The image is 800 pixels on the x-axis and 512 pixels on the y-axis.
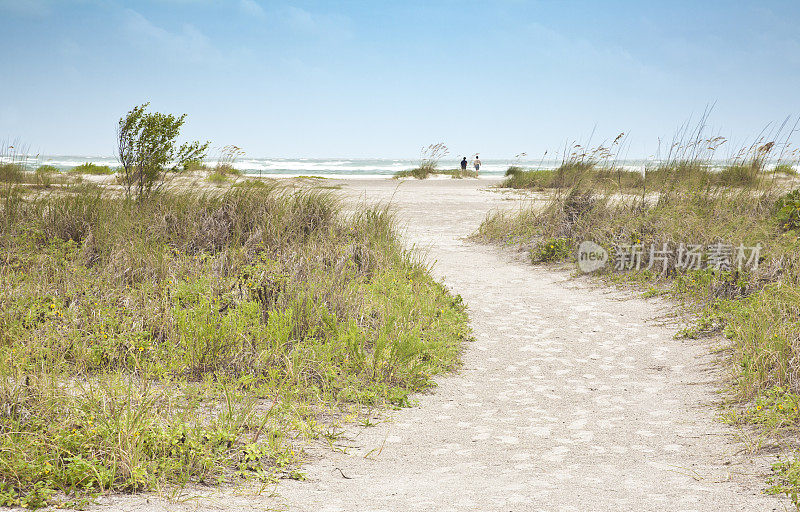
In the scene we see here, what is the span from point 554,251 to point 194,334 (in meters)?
7.77

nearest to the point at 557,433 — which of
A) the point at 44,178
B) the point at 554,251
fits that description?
the point at 554,251

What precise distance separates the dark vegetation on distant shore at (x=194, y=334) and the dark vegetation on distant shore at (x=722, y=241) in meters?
2.74

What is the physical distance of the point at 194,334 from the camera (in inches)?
223

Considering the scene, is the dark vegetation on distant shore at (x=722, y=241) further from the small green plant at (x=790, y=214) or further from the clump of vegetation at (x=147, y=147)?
the clump of vegetation at (x=147, y=147)

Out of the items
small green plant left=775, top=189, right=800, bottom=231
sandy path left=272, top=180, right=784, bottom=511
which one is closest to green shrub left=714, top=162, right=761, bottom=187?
small green plant left=775, top=189, right=800, bottom=231

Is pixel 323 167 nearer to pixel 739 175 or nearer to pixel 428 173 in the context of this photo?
pixel 428 173

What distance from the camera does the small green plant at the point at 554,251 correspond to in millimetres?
11828

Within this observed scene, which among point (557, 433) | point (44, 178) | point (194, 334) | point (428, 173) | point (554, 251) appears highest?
point (428, 173)

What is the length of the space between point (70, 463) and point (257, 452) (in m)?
1.03

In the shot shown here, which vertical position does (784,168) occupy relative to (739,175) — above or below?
above

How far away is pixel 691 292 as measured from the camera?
877 centimetres

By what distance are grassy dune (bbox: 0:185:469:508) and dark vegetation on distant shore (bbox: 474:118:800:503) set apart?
274 cm

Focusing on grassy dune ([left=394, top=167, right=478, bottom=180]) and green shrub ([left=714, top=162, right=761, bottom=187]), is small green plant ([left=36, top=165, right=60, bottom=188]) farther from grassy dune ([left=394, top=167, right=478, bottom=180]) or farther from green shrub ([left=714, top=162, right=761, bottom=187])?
grassy dune ([left=394, top=167, right=478, bottom=180])

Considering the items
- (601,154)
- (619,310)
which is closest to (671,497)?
(619,310)
